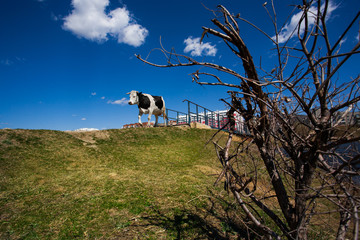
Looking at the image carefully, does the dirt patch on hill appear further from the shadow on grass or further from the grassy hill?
the shadow on grass

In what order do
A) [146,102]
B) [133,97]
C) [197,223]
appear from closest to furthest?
1. [197,223]
2. [133,97]
3. [146,102]

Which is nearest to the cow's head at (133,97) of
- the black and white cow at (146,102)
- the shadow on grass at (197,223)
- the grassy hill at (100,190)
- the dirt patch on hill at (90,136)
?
the black and white cow at (146,102)

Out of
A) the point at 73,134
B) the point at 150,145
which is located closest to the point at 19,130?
the point at 73,134

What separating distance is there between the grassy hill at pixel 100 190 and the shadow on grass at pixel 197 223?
2 cm

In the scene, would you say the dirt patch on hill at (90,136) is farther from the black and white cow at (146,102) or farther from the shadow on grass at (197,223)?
the shadow on grass at (197,223)

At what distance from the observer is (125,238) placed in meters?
2.59

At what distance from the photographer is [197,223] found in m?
3.04

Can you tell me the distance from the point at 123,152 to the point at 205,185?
411 cm

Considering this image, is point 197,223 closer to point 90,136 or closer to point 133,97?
point 90,136

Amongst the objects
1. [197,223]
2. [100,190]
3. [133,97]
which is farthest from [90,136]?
[197,223]

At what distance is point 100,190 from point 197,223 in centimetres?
247

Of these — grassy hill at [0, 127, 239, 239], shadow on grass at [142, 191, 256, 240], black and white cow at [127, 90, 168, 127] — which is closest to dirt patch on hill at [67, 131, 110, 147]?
grassy hill at [0, 127, 239, 239]

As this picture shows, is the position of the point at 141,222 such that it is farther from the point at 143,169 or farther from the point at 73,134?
the point at 73,134

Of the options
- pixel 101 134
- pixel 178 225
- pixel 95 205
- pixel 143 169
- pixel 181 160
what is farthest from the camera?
pixel 101 134
